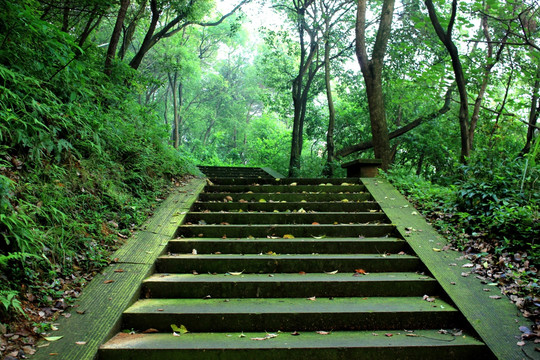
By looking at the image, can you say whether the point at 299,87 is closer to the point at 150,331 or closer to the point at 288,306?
the point at 288,306

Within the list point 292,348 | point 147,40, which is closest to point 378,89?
point 147,40

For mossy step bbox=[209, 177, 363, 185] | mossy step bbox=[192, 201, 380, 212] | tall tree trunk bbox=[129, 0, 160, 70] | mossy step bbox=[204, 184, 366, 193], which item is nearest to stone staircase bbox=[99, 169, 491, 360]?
mossy step bbox=[192, 201, 380, 212]

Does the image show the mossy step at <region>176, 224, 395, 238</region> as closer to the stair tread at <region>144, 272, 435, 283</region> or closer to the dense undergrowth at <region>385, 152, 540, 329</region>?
the dense undergrowth at <region>385, 152, 540, 329</region>

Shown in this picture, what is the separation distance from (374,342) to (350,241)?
153 cm

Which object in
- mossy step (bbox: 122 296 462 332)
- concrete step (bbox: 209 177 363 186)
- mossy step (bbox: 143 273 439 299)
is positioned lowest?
mossy step (bbox: 122 296 462 332)

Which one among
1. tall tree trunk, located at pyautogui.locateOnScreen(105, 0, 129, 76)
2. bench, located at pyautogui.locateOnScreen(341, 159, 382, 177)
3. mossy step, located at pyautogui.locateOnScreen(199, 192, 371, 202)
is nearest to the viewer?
mossy step, located at pyautogui.locateOnScreen(199, 192, 371, 202)

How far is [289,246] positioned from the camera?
161 inches

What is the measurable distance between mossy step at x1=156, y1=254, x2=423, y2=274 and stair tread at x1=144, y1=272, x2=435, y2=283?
0.36ft

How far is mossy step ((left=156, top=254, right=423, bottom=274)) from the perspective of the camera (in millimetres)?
3707

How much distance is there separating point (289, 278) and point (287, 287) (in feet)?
0.43

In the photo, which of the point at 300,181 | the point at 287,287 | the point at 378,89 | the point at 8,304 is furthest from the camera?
the point at 378,89

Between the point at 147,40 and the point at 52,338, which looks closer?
the point at 52,338

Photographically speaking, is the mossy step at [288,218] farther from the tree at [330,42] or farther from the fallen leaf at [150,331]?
the tree at [330,42]

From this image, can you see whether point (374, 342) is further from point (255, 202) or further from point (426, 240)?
point (255, 202)
